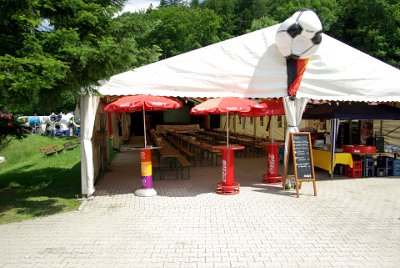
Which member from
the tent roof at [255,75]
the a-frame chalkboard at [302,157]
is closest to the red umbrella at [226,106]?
the tent roof at [255,75]

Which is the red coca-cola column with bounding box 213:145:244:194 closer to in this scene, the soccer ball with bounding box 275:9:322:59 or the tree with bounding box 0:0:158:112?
the soccer ball with bounding box 275:9:322:59

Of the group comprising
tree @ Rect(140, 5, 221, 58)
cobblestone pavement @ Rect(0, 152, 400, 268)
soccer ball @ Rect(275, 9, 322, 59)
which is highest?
tree @ Rect(140, 5, 221, 58)

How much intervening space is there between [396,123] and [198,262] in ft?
41.0

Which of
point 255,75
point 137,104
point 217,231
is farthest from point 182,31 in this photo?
point 217,231

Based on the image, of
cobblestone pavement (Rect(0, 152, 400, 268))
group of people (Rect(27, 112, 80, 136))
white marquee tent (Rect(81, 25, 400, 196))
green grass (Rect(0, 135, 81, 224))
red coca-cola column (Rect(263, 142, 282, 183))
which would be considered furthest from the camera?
group of people (Rect(27, 112, 80, 136))

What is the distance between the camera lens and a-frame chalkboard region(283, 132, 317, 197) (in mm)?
7949

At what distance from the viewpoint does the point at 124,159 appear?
15.1 meters

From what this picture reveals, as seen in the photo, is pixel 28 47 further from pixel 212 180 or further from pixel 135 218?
pixel 212 180

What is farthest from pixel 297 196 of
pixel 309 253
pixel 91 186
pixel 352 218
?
pixel 91 186

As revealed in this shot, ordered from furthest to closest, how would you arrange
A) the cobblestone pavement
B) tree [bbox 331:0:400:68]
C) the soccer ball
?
tree [bbox 331:0:400:68] → the soccer ball → the cobblestone pavement

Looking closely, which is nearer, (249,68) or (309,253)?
(309,253)

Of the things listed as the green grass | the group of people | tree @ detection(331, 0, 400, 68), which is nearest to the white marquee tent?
the green grass

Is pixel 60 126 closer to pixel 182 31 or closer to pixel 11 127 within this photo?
pixel 182 31

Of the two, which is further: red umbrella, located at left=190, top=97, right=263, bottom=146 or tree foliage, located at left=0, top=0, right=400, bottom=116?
red umbrella, located at left=190, top=97, right=263, bottom=146
